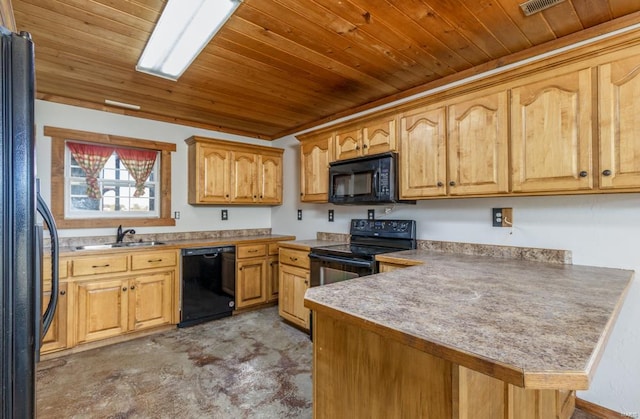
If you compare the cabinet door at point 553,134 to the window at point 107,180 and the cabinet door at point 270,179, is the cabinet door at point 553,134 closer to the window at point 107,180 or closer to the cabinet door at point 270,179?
the cabinet door at point 270,179

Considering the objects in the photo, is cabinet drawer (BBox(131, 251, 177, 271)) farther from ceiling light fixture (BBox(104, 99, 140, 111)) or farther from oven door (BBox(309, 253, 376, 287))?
ceiling light fixture (BBox(104, 99, 140, 111))

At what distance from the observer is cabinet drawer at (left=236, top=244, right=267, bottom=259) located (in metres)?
3.59

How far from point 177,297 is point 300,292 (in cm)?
128

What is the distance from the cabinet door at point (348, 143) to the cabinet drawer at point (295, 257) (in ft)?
3.38

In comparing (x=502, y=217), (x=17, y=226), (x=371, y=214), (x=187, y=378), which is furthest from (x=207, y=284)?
(x=502, y=217)

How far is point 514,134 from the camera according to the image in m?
1.95

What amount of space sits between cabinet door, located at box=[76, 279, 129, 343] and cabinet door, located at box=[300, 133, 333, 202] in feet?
6.55

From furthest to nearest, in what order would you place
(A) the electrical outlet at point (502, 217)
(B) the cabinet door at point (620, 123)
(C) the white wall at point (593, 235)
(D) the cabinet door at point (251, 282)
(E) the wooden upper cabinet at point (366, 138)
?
(D) the cabinet door at point (251, 282), (E) the wooden upper cabinet at point (366, 138), (A) the electrical outlet at point (502, 217), (C) the white wall at point (593, 235), (B) the cabinet door at point (620, 123)

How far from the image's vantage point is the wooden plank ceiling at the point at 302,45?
1.75 m

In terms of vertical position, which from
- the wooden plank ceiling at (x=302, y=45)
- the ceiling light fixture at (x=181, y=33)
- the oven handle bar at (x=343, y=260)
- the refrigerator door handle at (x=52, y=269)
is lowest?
the oven handle bar at (x=343, y=260)

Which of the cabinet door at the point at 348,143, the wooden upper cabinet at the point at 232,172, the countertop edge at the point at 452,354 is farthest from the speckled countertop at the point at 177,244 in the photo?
the countertop edge at the point at 452,354

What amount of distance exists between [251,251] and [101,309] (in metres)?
1.51

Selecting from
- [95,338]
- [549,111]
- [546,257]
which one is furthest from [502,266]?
[95,338]

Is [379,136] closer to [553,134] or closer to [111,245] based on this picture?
[553,134]
